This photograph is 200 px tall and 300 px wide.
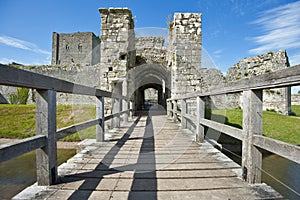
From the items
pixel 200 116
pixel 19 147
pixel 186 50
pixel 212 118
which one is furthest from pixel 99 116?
pixel 212 118

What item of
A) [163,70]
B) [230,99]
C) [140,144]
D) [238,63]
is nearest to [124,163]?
[140,144]

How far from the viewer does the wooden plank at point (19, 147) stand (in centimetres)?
116

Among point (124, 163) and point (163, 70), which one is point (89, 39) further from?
point (124, 163)

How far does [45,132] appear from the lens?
1.62 metres

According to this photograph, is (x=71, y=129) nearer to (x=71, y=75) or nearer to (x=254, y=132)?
(x=254, y=132)

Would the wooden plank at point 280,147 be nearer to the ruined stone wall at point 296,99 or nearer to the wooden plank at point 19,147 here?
the wooden plank at point 19,147

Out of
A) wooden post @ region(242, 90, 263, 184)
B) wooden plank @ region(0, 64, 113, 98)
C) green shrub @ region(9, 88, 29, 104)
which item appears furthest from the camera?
green shrub @ region(9, 88, 29, 104)

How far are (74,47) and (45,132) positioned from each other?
28.4 m

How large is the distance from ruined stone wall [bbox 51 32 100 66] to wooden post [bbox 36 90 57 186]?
86.7 ft

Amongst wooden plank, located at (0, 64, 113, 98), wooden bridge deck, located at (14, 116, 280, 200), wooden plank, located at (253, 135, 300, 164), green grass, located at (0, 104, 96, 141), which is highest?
wooden plank, located at (0, 64, 113, 98)

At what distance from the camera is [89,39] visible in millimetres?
26828

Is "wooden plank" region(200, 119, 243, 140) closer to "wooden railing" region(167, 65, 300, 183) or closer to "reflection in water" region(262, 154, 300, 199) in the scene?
"wooden railing" region(167, 65, 300, 183)

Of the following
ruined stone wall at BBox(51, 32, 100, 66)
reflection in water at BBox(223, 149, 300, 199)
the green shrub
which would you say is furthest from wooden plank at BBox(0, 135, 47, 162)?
ruined stone wall at BBox(51, 32, 100, 66)

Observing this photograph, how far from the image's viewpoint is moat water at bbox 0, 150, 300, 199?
3279 mm
